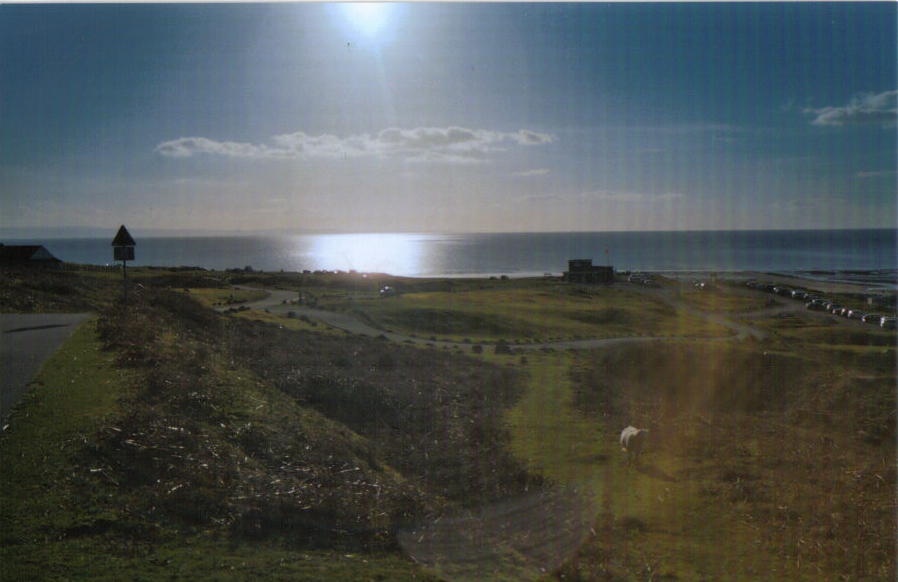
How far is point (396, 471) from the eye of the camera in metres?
12.7

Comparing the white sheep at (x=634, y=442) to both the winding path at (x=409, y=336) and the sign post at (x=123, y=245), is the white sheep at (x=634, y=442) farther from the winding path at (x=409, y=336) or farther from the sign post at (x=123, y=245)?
the winding path at (x=409, y=336)


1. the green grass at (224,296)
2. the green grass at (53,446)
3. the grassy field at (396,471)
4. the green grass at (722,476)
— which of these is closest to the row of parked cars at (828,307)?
the green grass at (722,476)

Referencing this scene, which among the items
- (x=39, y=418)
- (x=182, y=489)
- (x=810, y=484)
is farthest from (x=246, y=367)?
(x=810, y=484)

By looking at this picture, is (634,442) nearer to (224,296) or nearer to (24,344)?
(24,344)

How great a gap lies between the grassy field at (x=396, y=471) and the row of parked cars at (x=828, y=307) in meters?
34.4

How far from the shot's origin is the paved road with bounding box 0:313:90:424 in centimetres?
1119

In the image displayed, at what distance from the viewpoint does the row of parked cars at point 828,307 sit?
53319mm

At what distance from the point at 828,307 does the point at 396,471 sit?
222ft

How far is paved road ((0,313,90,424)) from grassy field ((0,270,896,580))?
0.41 metres

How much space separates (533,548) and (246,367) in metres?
11.9

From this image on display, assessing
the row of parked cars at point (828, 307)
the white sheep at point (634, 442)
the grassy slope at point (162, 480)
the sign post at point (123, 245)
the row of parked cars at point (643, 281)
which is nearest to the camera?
the grassy slope at point (162, 480)

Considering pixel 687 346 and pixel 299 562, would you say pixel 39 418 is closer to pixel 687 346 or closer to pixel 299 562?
pixel 299 562

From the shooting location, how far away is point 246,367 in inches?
722

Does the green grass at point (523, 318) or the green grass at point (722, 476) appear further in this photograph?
the green grass at point (523, 318)
